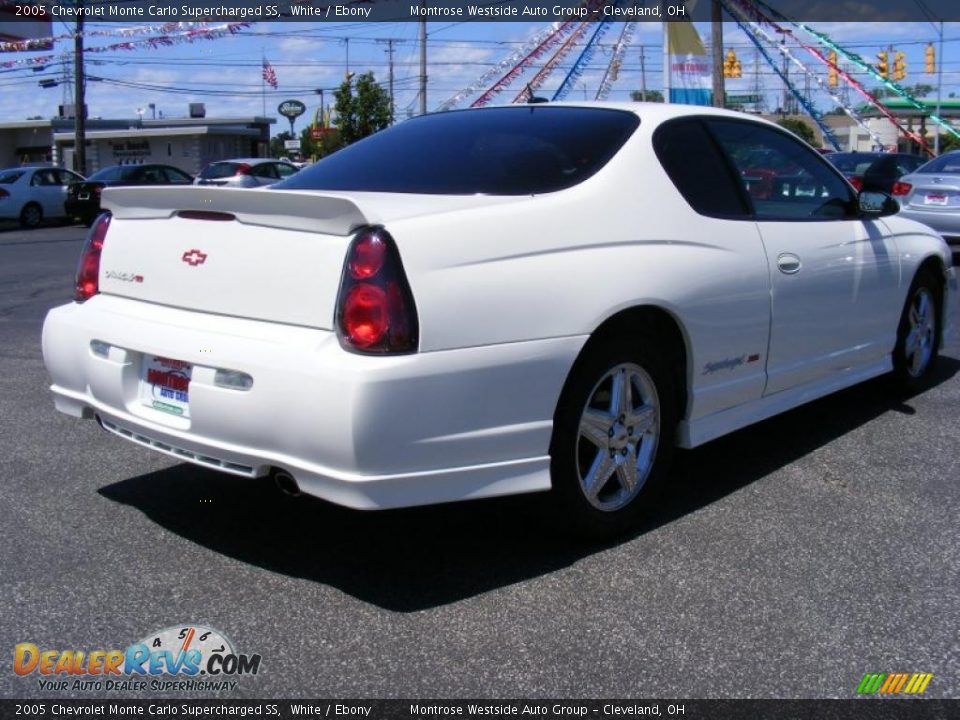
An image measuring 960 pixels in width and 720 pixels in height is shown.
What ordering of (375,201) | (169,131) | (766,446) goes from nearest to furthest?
1. (375,201)
2. (766,446)
3. (169,131)

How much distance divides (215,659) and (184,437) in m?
0.77

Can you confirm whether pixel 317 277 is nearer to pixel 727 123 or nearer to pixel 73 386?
pixel 73 386

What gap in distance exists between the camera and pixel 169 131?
2207 inches

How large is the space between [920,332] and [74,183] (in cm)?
2221

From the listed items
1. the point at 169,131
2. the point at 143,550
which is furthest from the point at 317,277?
the point at 169,131

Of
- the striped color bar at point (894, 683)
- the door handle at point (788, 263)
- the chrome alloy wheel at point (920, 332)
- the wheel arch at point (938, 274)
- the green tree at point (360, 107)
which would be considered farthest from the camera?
the green tree at point (360, 107)

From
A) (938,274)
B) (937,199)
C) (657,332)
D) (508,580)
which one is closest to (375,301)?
(508,580)

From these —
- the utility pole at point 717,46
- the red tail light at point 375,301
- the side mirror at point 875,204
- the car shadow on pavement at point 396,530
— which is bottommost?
the car shadow on pavement at point 396,530

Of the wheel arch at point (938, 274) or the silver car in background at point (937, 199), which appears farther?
the silver car in background at point (937, 199)

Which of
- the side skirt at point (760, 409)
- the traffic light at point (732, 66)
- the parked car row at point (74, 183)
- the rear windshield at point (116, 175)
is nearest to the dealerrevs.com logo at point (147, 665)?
the side skirt at point (760, 409)

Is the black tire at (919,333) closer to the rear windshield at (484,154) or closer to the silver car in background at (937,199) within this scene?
the rear windshield at (484,154)

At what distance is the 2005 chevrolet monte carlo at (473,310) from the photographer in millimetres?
3082

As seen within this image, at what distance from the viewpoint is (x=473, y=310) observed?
3.16 meters

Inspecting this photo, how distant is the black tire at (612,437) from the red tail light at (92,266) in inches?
74.6
